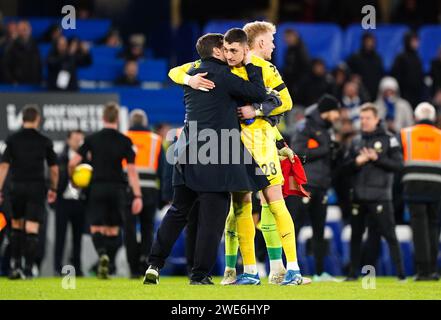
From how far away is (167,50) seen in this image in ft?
83.0

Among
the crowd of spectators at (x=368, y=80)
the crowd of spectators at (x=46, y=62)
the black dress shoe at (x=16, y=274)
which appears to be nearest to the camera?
the black dress shoe at (x=16, y=274)

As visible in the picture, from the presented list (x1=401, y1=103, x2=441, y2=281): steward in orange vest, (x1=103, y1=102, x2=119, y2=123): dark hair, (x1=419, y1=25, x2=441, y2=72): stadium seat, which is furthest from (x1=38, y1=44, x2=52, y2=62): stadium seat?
(x1=401, y1=103, x2=441, y2=281): steward in orange vest

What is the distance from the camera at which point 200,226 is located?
11.4 metres

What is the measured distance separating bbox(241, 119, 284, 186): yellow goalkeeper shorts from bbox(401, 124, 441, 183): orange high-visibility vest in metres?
4.57

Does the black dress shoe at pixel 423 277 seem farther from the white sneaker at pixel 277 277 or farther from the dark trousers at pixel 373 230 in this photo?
the white sneaker at pixel 277 277

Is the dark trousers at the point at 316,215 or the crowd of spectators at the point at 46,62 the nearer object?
the dark trousers at the point at 316,215

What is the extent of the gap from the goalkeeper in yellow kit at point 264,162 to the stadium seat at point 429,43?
13.2 metres

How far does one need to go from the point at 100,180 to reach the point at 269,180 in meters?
4.68

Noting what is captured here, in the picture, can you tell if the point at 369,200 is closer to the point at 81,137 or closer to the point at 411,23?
the point at 81,137

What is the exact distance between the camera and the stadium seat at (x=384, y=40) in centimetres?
2467

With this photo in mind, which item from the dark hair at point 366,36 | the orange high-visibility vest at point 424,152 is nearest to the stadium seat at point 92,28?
the dark hair at point 366,36
